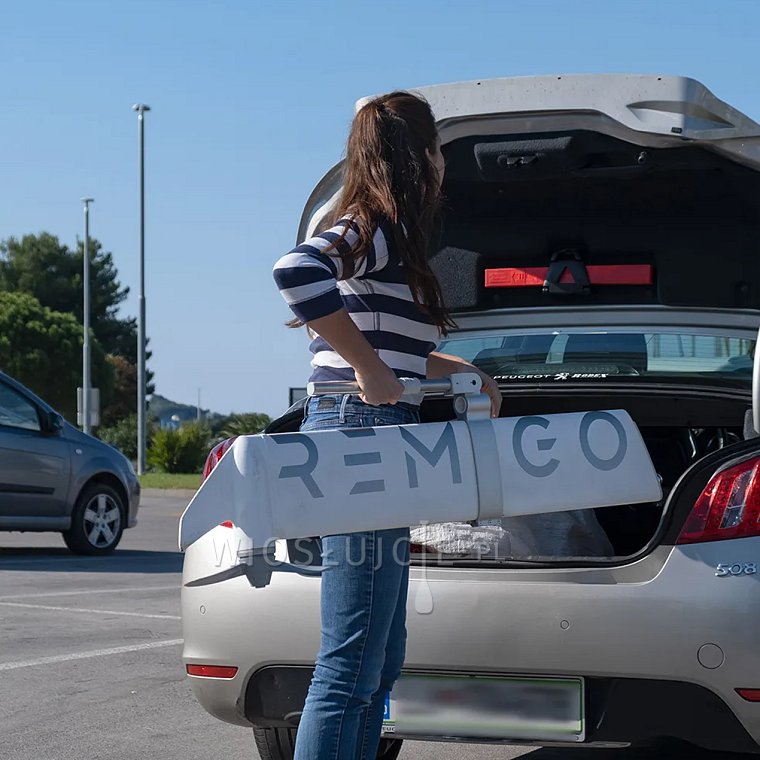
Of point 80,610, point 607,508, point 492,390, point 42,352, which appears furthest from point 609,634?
point 42,352

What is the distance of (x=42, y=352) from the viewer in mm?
58969

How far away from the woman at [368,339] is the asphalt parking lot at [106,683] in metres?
1.62

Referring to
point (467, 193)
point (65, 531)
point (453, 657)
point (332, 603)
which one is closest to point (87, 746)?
point (453, 657)

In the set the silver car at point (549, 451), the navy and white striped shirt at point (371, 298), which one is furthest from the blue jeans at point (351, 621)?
the silver car at point (549, 451)

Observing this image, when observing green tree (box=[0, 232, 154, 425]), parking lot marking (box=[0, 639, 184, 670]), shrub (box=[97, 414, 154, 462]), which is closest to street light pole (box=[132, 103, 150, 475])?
shrub (box=[97, 414, 154, 462])

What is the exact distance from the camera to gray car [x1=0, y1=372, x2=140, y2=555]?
11422mm

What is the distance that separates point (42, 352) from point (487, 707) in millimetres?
57220

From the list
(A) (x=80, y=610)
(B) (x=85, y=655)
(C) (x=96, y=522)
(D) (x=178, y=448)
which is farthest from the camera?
(D) (x=178, y=448)

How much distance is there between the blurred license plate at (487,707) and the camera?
11.7 feet

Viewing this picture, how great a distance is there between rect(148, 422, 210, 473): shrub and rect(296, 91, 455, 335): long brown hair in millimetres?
29492

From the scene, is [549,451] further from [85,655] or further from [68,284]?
[68,284]

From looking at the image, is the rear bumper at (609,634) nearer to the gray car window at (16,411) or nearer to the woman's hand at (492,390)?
the woman's hand at (492,390)

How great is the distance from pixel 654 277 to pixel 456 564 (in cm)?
180

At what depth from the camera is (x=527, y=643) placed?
355 cm
